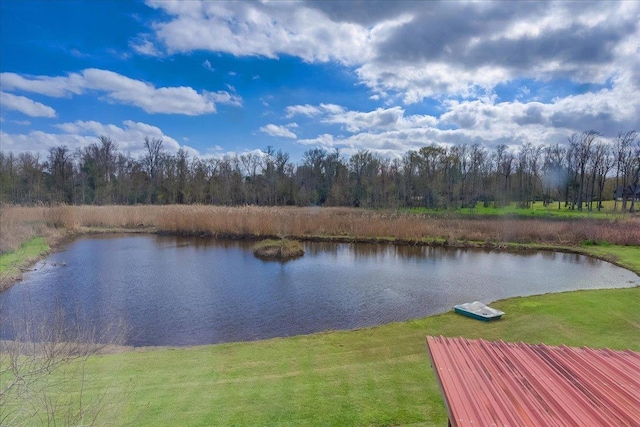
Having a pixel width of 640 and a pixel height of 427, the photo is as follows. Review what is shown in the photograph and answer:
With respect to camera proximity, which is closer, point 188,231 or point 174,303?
point 174,303

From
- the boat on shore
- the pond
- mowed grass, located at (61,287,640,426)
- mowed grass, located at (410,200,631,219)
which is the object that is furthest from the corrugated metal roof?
mowed grass, located at (410,200,631,219)

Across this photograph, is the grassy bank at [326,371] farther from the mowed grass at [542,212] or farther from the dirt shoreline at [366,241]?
the mowed grass at [542,212]

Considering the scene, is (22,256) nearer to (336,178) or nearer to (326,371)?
(326,371)

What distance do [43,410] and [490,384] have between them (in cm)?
449

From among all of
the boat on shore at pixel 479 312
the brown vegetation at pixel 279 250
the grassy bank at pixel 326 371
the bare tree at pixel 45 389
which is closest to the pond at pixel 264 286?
Result: the brown vegetation at pixel 279 250

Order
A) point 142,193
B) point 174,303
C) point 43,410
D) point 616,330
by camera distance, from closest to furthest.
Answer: point 43,410, point 616,330, point 174,303, point 142,193

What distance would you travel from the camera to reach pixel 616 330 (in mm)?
7141

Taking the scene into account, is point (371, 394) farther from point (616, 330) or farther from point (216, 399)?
point (616, 330)

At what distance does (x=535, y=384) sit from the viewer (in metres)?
2.50

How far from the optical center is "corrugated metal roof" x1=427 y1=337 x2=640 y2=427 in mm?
2145

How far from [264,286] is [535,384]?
10.5 m

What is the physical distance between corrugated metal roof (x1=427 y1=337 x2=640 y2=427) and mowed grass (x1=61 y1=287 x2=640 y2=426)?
1.70 metres

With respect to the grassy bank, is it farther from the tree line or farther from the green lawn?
the tree line

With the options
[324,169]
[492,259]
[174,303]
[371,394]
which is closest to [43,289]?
[174,303]
